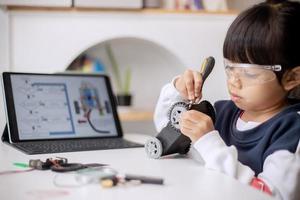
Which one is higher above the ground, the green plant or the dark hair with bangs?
the dark hair with bangs

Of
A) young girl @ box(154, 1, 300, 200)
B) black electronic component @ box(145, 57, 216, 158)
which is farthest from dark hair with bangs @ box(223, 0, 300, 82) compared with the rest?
black electronic component @ box(145, 57, 216, 158)

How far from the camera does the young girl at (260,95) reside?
2.70 ft

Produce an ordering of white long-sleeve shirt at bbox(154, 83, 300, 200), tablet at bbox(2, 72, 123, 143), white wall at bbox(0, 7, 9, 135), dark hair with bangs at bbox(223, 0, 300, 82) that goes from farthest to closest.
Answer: white wall at bbox(0, 7, 9, 135), tablet at bbox(2, 72, 123, 143), dark hair with bangs at bbox(223, 0, 300, 82), white long-sleeve shirt at bbox(154, 83, 300, 200)

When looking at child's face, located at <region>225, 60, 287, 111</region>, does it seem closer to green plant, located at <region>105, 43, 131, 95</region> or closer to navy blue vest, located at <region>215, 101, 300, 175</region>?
navy blue vest, located at <region>215, 101, 300, 175</region>

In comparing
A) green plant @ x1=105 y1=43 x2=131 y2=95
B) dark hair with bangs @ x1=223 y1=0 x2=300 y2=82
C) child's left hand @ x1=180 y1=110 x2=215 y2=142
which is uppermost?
dark hair with bangs @ x1=223 y1=0 x2=300 y2=82

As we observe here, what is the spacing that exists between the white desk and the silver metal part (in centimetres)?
1

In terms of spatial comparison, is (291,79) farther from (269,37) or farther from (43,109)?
(43,109)

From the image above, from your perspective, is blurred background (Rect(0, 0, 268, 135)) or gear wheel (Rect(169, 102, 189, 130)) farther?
blurred background (Rect(0, 0, 268, 135))

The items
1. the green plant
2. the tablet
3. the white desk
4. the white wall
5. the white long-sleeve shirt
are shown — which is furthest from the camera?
the green plant

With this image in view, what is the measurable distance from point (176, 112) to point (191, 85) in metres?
0.10

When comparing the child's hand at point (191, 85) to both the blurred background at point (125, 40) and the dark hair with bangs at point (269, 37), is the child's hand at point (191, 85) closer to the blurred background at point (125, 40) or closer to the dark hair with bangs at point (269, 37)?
the dark hair with bangs at point (269, 37)

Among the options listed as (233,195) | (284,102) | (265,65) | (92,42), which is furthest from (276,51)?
Result: (92,42)

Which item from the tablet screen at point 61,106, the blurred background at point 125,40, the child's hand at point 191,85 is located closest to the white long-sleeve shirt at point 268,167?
the child's hand at point 191,85

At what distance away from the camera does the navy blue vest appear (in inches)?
34.0
